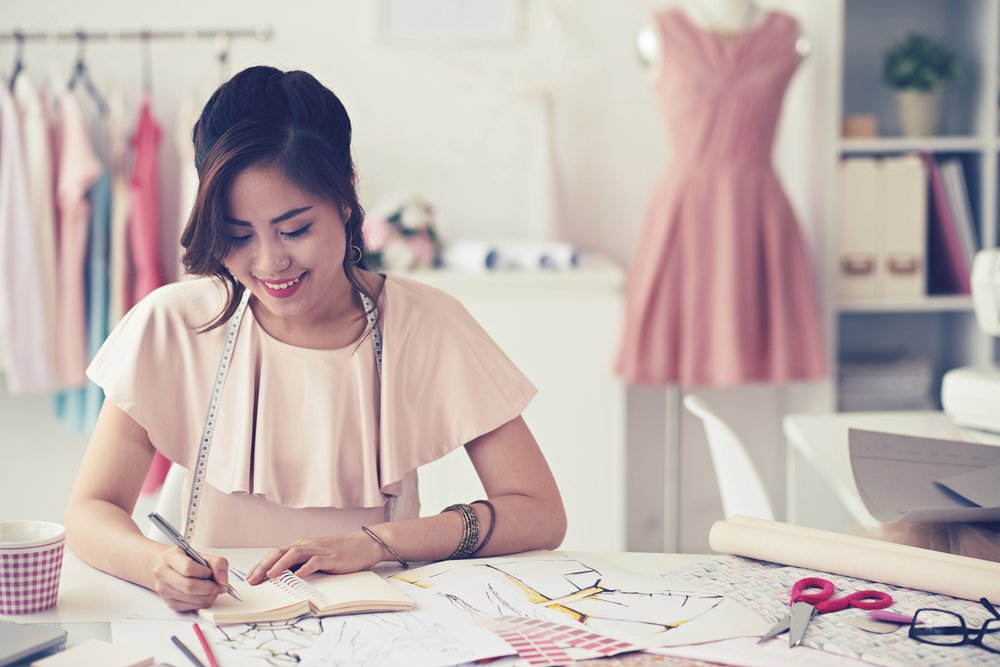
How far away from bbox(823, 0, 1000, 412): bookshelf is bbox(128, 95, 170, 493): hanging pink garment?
1.86 metres

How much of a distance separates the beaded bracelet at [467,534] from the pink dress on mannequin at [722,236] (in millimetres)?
1687

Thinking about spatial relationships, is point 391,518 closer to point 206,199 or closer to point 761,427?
point 206,199

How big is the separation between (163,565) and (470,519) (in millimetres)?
374

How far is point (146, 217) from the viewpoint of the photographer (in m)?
3.11

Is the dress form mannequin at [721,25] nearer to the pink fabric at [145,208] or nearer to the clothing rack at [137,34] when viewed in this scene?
the clothing rack at [137,34]

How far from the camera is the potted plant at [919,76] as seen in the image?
10.4 ft

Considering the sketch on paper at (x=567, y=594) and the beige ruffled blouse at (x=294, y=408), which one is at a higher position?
the beige ruffled blouse at (x=294, y=408)

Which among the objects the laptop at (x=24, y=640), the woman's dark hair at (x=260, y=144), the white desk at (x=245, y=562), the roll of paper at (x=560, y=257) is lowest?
the white desk at (x=245, y=562)

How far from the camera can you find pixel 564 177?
341 centimetres

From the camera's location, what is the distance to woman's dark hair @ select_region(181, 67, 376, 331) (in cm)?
138

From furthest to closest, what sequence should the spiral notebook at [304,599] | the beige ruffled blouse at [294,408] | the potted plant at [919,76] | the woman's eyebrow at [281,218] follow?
the potted plant at [919,76] → the beige ruffled blouse at [294,408] → the woman's eyebrow at [281,218] → the spiral notebook at [304,599]

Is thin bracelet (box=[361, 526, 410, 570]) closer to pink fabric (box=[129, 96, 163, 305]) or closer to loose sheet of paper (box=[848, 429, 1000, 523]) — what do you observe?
loose sheet of paper (box=[848, 429, 1000, 523])

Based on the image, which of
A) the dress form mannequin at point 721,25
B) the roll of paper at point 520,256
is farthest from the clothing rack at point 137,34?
the dress form mannequin at point 721,25

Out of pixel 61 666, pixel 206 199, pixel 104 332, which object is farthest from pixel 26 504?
pixel 61 666
